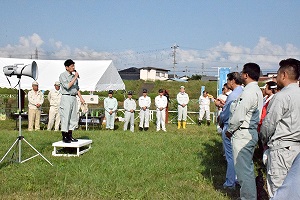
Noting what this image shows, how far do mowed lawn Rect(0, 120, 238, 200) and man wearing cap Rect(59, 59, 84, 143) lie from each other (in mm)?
774

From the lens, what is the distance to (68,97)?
313 inches

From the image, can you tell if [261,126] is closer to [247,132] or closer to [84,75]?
[247,132]

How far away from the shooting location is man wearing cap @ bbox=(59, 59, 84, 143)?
306 inches

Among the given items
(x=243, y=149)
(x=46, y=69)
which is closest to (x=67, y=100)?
(x=243, y=149)

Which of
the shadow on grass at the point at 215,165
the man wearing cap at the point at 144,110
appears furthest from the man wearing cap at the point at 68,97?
the man wearing cap at the point at 144,110

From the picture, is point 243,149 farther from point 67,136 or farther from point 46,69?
point 46,69

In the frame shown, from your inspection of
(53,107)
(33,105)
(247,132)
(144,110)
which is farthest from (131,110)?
(247,132)

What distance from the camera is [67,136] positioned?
830cm

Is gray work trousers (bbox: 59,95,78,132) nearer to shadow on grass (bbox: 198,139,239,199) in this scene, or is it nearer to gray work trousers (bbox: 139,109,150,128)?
shadow on grass (bbox: 198,139,239,199)

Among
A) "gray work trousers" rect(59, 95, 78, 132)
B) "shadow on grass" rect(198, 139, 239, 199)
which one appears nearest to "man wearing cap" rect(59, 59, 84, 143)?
"gray work trousers" rect(59, 95, 78, 132)

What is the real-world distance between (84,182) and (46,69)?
43.0ft

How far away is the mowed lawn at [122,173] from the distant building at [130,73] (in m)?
66.8

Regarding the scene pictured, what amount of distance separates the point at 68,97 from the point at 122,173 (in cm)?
245

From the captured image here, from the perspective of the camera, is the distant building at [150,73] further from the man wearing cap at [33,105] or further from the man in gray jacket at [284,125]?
the man in gray jacket at [284,125]
